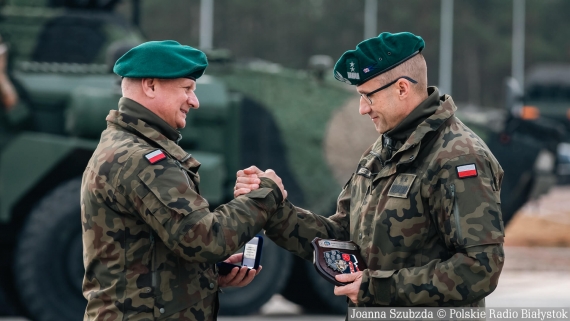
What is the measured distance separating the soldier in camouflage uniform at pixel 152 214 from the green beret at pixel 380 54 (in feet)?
1.83

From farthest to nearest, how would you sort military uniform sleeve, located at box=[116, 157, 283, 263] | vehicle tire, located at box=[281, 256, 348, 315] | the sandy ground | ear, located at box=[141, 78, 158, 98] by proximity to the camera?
the sandy ground
vehicle tire, located at box=[281, 256, 348, 315]
ear, located at box=[141, 78, 158, 98]
military uniform sleeve, located at box=[116, 157, 283, 263]

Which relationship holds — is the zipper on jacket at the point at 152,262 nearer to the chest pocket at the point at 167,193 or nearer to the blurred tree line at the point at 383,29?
the chest pocket at the point at 167,193

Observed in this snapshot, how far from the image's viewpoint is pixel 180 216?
11.4ft

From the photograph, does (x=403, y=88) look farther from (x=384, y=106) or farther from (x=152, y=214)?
(x=152, y=214)

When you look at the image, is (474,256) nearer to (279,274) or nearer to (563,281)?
(279,274)

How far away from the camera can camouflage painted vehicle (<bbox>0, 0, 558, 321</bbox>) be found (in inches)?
307

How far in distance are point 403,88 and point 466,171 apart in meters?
0.42

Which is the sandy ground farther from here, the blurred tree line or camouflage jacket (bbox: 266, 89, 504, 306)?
the blurred tree line

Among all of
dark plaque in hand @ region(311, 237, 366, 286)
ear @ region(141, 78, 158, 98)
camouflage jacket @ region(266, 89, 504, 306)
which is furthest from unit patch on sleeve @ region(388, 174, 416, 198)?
ear @ region(141, 78, 158, 98)

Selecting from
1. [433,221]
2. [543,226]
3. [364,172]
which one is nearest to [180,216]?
[364,172]

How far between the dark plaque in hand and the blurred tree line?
3276cm

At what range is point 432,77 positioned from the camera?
39000mm

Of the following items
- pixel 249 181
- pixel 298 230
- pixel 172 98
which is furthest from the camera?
pixel 298 230

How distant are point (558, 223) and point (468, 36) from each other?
2210 cm
